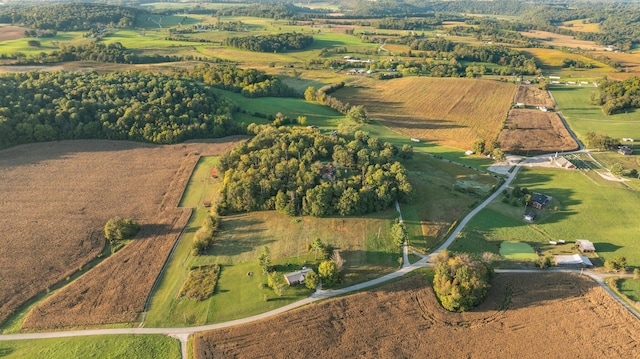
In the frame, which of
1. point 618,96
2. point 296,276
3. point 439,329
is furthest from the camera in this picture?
point 618,96

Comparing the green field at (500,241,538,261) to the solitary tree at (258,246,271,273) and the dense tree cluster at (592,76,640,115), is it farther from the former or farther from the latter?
the dense tree cluster at (592,76,640,115)

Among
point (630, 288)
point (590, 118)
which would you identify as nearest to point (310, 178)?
point (630, 288)

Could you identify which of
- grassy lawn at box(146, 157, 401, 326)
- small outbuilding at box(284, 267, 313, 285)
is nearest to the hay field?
grassy lawn at box(146, 157, 401, 326)

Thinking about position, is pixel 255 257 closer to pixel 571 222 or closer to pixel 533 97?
pixel 571 222

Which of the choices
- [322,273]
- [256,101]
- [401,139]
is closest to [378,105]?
[401,139]

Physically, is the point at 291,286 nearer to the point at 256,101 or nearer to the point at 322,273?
the point at 322,273
